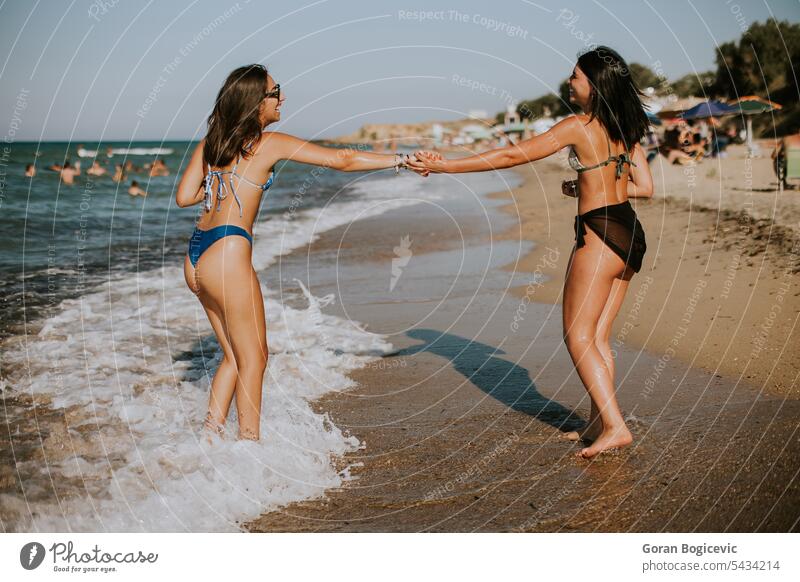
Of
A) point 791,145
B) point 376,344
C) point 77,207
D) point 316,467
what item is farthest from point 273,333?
point 77,207

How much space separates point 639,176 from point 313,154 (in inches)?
86.6

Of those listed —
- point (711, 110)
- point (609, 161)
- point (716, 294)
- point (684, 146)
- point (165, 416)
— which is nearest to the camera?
point (609, 161)

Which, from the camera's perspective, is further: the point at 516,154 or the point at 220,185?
the point at 516,154

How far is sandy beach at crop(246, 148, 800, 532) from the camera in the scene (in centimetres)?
450

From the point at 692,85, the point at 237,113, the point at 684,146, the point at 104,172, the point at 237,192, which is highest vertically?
the point at 692,85

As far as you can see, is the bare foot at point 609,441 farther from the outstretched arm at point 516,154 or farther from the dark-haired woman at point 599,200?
the outstretched arm at point 516,154

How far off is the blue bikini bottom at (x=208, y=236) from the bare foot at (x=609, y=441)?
252 centimetres

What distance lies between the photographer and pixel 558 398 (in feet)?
21.1

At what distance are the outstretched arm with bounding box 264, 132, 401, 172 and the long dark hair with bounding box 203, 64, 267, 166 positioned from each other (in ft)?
0.43

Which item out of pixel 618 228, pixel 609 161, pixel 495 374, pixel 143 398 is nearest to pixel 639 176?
pixel 609 161

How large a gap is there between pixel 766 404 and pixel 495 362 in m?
2.46

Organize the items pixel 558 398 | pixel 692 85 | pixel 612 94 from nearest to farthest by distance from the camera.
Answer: pixel 612 94
pixel 558 398
pixel 692 85

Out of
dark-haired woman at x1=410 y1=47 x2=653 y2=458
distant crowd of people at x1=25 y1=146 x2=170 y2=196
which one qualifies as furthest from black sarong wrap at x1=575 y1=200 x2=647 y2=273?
distant crowd of people at x1=25 y1=146 x2=170 y2=196

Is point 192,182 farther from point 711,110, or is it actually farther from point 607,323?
point 711,110
